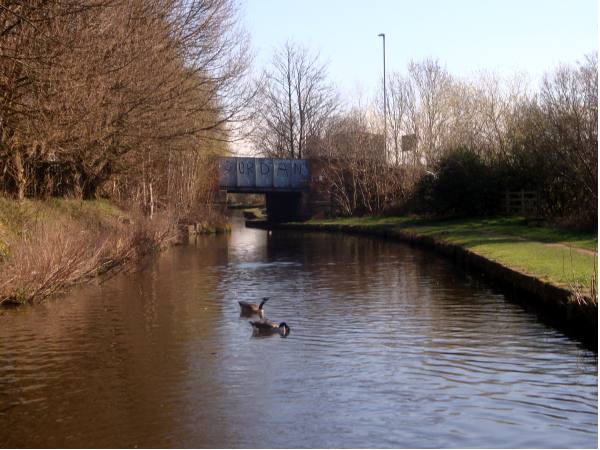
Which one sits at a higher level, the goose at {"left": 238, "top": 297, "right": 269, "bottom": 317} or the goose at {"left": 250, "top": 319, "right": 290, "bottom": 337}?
the goose at {"left": 238, "top": 297, "right": 269, "bottom": 317}

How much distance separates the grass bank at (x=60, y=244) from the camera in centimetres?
1980

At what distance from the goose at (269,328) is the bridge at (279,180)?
45934 millimetres

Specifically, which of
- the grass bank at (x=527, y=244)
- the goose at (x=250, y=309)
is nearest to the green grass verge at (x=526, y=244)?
the grass bank at (x=527, y=244)

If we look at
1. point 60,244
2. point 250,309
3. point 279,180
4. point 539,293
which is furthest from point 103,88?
point 279,180

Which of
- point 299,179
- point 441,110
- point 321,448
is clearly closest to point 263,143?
point 299,179

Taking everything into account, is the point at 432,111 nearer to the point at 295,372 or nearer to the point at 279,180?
the point at 279,180

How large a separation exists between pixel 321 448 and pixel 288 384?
295cm

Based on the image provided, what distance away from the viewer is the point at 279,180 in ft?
217

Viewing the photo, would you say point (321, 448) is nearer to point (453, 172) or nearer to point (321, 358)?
point (321, 358)

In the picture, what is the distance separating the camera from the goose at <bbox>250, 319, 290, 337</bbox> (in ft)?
53.7

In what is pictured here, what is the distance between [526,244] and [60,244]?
15.6 metres

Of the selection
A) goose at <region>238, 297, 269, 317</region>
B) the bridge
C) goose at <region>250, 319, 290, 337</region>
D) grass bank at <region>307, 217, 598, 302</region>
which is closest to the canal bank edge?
grass bank at <region>307, 217, 598, 302</region>

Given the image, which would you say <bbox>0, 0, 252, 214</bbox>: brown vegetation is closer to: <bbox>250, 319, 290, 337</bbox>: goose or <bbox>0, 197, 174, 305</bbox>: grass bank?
<bbox>0, 197, 174, 305</bbox>: grass bank

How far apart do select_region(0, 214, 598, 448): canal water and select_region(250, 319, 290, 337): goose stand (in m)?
0.31
